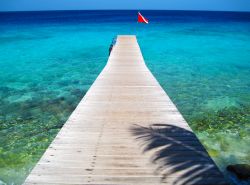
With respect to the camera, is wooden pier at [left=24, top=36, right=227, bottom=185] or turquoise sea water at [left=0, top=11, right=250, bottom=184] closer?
wooden pier at [left=24, top=36, right=227, bottom=185]

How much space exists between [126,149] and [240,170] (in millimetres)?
3762

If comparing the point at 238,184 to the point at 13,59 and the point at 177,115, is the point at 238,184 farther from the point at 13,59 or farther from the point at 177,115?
the point at 13,59

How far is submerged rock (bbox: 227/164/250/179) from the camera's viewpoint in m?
7.48

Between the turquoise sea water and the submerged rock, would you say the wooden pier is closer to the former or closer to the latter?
the submerged rock

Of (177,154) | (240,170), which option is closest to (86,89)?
(240,170)

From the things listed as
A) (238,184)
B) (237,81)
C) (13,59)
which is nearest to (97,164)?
(238,184)

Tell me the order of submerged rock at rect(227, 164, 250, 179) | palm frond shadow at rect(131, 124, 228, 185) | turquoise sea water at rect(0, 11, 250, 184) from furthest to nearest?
turquoise sea water at rect(0, 11, 250, 184)
submerged rock at rect(227, 164, 250, 179)
palm frond shadow at rect(131, 124, 228, 185)

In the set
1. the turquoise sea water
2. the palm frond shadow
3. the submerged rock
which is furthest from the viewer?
the turquoise sea water

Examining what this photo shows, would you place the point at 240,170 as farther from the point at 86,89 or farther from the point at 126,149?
the point at 86,89

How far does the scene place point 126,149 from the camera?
18.9 feet

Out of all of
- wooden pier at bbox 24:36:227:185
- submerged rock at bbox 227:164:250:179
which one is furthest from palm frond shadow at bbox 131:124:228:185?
submerged rock at bbox 227:164:250:179

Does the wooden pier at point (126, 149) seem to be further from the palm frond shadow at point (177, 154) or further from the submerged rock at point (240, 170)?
the submerged rock at point (240, 170)

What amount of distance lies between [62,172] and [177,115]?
12.1ft

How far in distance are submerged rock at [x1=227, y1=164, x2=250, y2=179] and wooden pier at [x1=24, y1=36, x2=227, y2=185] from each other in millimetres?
2222
